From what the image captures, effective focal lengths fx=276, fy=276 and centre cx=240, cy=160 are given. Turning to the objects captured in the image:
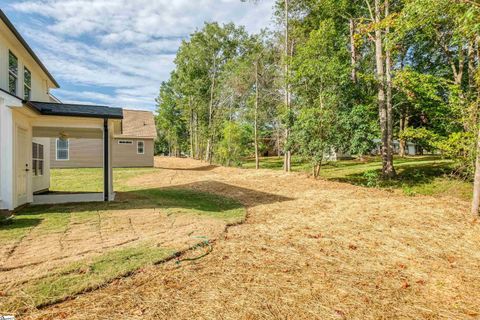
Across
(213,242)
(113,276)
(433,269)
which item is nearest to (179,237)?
(213,242)

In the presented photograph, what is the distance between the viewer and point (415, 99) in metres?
13.5

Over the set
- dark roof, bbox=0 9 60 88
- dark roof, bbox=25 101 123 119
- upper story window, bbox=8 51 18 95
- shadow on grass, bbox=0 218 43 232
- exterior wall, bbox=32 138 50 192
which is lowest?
shadow on grass, bbox=0 218 43 232

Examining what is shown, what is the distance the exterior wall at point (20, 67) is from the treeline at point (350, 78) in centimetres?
1058

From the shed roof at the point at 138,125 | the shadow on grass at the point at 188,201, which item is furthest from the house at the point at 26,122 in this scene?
the shed roof at the point at 138,125

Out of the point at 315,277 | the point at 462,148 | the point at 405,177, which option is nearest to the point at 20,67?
the point at 315,277

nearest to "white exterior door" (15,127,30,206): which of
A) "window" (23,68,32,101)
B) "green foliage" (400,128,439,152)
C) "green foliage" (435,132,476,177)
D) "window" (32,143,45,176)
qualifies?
"window" (32,143,45,176)

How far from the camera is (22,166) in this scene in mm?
7832

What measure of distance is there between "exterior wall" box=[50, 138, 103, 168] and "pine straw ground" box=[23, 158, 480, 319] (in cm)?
1972

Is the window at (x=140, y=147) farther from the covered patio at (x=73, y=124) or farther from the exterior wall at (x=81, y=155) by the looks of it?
the covered patio at (x=73, y=124)

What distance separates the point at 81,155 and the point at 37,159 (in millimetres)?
12671

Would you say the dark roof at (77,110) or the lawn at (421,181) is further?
the lawn at (421,181)

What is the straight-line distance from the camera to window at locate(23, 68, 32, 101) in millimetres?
9516

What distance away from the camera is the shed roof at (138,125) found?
2347cm

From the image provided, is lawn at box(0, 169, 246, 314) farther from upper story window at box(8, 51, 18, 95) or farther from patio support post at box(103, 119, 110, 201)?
upper story window at box(8, 51, 18, 95)
